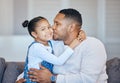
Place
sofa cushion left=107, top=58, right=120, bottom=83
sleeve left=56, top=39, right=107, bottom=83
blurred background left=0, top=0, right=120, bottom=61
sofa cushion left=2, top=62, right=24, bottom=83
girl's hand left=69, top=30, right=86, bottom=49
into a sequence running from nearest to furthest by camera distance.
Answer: sleeve left=56, top=39, right=107, bottom=83 → girl's hand left=69, top=30, right=86, bottom=49 → sofa cushion left=107, top=58, right=120, bottom=83 → sofa cushion left=2, top=62, right=24, bottom=83 → blurred background left=0, top=0, right=120, bottom=61

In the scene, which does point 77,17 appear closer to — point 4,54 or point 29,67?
point 29,67

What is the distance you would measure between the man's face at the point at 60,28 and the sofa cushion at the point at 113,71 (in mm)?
659

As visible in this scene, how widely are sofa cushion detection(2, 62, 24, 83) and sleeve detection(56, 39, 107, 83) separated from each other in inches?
27.9

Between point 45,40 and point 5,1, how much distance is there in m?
2.54

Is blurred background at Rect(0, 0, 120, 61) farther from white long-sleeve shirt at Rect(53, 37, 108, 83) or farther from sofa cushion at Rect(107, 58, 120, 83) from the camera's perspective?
white long-sleeve shirt at Rect(53, 37, 108, 83)

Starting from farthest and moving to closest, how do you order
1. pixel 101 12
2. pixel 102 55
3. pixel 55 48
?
pixel 101 12 → pixel 55 48 → pixel 102 55

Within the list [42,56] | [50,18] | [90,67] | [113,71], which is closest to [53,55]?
[42,56]

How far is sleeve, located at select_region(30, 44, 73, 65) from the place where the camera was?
2.04 meters

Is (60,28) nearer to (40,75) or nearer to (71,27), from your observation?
(71,27)

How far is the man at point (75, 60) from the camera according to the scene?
2.00 metres

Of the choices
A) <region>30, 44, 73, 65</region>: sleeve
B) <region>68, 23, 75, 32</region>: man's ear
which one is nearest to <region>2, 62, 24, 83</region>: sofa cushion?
<region>30, 44, 73, 65</region>: sleeve

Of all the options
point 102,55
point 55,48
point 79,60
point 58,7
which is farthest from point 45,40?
point 58,7

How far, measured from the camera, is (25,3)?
452 centimetres

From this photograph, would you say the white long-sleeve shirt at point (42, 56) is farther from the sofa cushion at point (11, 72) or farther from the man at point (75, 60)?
the sofa cushion at point (11, 72)
